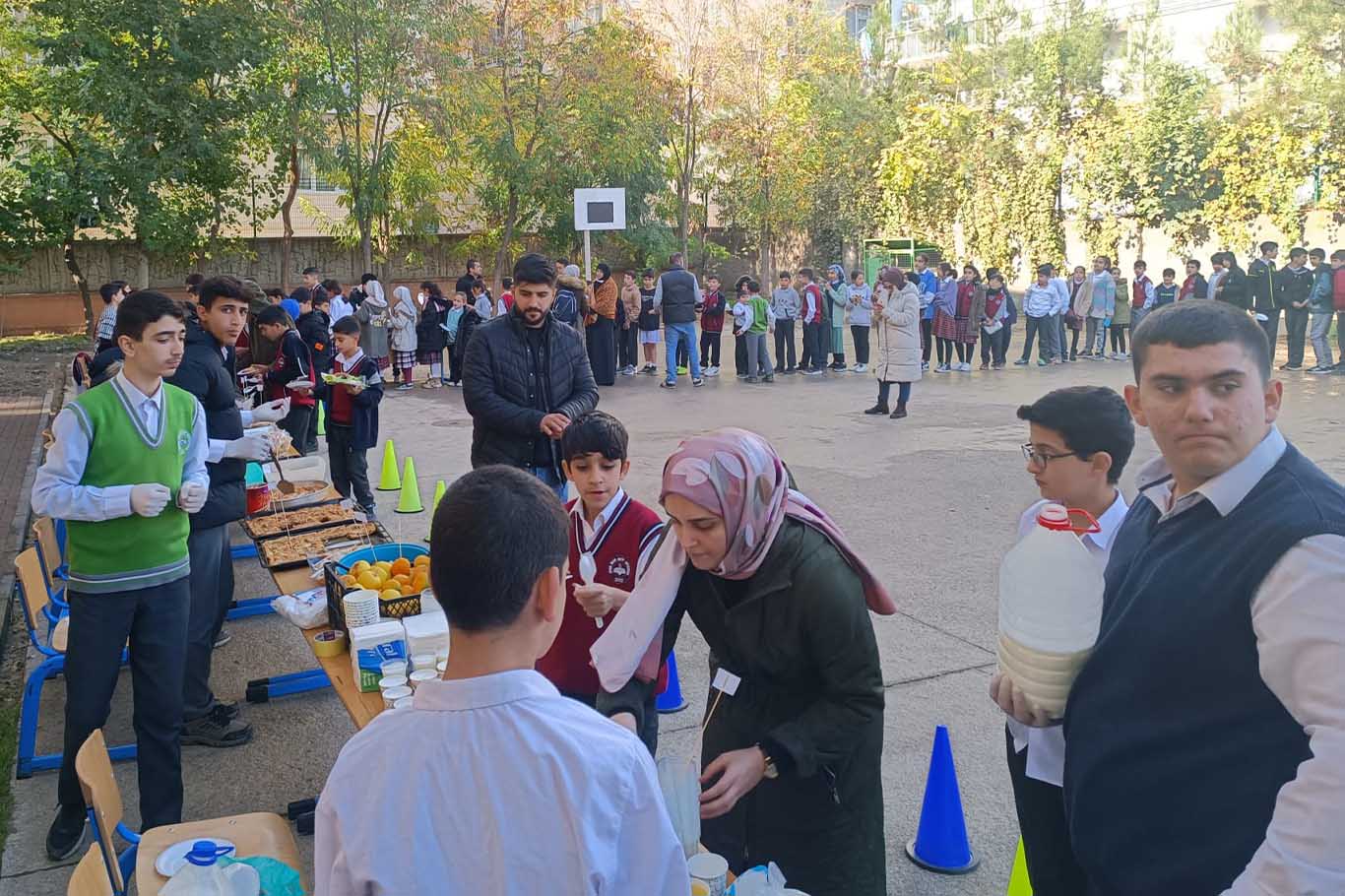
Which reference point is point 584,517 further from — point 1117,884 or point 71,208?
point 71,208

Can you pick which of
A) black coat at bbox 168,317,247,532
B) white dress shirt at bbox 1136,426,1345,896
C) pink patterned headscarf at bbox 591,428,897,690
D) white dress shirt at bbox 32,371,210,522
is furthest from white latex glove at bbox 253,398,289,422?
white dress shirt at bbox 1136,426,1345,896

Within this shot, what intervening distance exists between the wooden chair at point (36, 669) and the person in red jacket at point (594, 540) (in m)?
2.21

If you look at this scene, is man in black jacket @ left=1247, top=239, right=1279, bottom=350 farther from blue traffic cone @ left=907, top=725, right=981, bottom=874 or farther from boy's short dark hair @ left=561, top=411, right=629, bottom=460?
boy's short dark hair @ left=561, top=411, right=629, bottom=460

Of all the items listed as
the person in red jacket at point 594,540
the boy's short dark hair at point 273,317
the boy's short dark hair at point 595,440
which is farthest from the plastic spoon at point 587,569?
the boy's short dark hair at point 273,317

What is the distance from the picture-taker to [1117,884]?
200cm

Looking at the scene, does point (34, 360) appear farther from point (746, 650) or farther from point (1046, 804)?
point (1046, 804)

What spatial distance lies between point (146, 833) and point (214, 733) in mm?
2009

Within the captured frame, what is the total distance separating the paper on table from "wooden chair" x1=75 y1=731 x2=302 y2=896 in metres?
1.08

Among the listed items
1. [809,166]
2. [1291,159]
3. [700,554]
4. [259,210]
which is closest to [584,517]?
[700,554]

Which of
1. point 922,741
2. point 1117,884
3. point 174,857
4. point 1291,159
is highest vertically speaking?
point 1291,159

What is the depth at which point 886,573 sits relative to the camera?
7395 mm

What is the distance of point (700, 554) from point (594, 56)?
1040 inches

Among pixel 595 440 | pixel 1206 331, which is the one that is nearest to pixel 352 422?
pixel 595 440

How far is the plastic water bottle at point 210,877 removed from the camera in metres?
2.69
